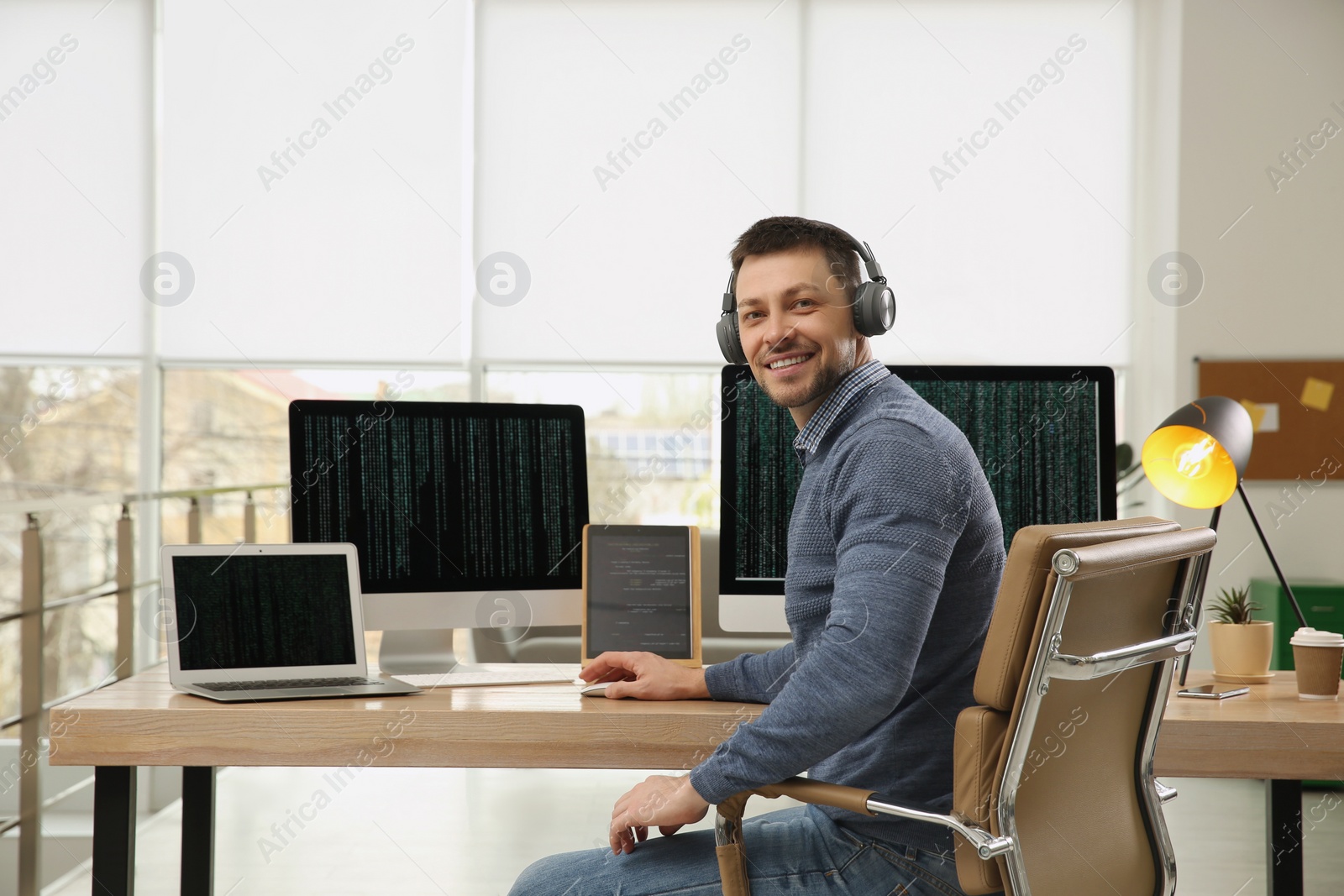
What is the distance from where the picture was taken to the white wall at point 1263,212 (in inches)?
171

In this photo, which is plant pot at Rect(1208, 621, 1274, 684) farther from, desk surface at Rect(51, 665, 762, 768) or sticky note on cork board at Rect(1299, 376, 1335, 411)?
sticky note on cork board at Rect(1299, 376, 1335, 411)

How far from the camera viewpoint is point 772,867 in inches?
47.4

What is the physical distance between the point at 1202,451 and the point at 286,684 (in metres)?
1.56

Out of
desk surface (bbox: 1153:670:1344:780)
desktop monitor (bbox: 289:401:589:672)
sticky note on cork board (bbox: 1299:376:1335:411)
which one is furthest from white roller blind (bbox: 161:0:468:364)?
desk surface (bbox: 1153:670:1344:780)

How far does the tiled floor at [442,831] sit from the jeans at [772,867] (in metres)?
1.67

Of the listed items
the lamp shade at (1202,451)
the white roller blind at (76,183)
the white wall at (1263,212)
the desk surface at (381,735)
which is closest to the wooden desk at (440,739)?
the desk surface at (381,735)

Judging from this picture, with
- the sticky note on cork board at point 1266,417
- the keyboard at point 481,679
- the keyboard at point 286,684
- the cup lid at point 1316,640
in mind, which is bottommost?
the keyboard at point 481,679

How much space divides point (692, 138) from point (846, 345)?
350 cm

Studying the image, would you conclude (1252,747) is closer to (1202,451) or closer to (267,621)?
(1202,451)

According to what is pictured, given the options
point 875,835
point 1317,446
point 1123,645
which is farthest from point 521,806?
point 1317,446

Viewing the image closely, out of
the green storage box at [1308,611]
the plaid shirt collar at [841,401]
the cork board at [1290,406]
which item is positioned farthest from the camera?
the cork board at [1290,406]

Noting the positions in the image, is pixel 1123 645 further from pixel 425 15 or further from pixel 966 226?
pixel 425 15

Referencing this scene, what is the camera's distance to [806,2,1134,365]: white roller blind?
4.62 meters

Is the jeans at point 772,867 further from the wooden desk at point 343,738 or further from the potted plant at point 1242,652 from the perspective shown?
the potted plant at point 1242,652
